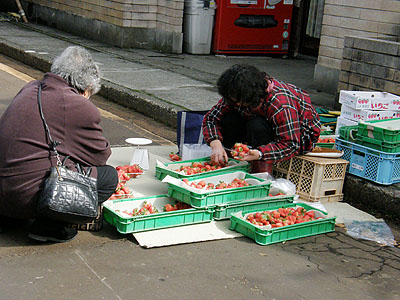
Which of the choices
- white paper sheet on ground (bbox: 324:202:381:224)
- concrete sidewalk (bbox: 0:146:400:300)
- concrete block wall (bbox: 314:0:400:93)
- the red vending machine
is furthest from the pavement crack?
the red vending machine

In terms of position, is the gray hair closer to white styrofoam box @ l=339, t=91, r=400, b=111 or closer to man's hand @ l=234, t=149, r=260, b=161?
man's hand @ l=234, t=149, r=260, b=161

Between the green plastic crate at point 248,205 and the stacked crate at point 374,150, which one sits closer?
the green plastic crate at point 248,205

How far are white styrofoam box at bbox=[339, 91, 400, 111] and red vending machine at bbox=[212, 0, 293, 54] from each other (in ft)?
21.2

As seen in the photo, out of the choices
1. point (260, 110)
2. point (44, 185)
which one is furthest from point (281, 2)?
point (44, 185)

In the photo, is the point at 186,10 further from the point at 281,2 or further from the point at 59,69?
the point at 59,69

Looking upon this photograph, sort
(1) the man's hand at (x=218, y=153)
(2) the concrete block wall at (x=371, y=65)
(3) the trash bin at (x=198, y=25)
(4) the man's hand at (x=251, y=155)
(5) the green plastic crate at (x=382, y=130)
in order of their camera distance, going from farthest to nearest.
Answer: (3) the trash bin at (x=198, y=25) → (2) the concrete block wall at (x=371, y=65) → (1) the man's hand at (x=218, y=153) → (5) the green plastic crate at (x=382, y=130) → (4) the man's hand at (x=251, y=155)

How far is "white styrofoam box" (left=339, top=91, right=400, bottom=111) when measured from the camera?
6379mm

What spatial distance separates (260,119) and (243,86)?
443 mm

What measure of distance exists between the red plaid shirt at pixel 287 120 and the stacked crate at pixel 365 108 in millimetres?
1011

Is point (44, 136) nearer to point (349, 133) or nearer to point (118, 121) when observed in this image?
point (349, 133)

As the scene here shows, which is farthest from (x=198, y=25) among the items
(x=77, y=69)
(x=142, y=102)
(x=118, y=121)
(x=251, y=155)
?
(x=77, y=69)

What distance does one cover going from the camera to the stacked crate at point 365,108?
6.37m

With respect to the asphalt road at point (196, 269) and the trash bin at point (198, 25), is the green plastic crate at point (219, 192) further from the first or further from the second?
the trash bin at point (198, 25)

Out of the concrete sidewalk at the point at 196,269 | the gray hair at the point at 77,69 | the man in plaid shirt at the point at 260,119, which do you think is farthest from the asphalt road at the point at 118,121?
the concrete sidewalk at the point at 196,269
